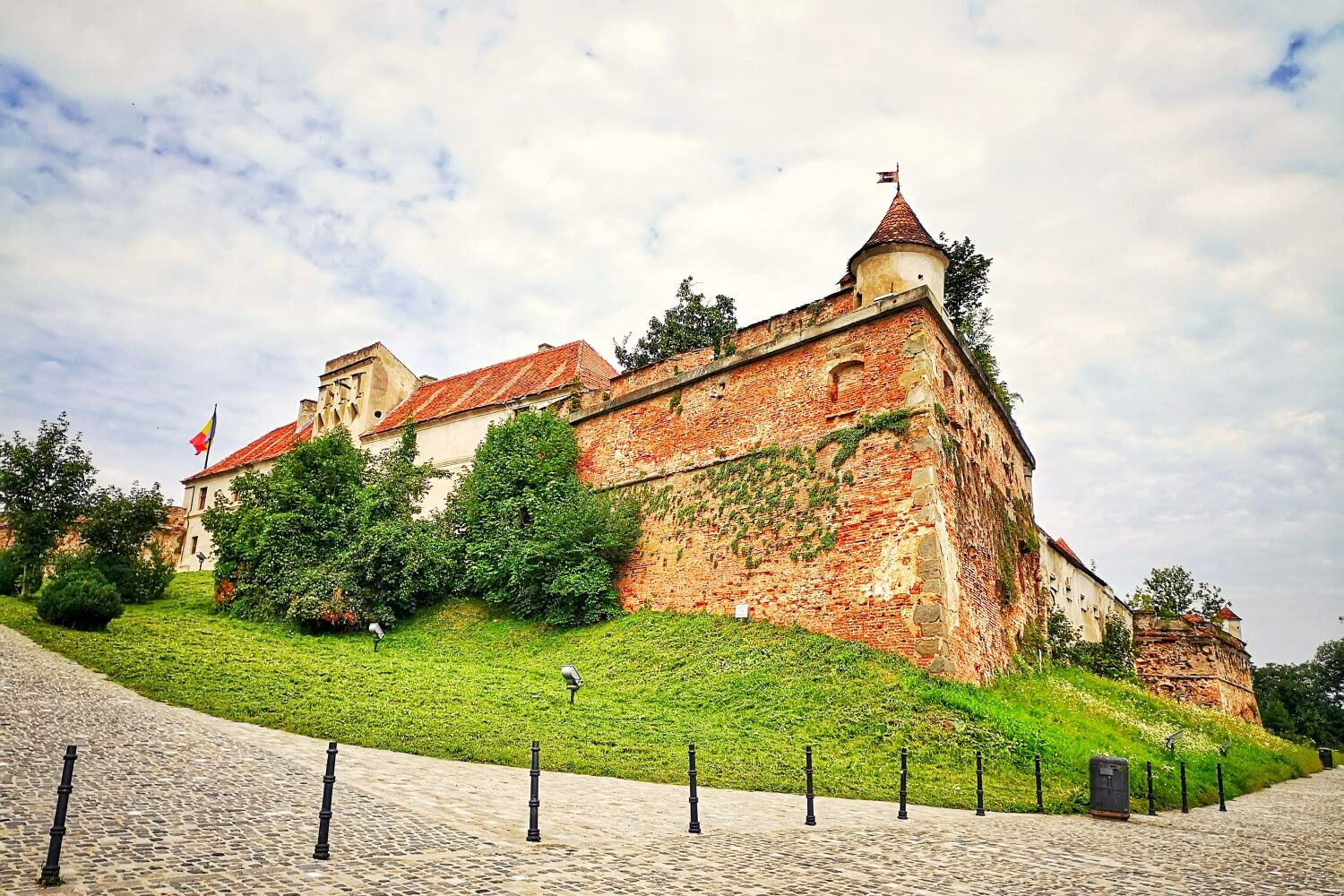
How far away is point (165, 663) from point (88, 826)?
10.9 m

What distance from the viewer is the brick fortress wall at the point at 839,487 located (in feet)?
55.6

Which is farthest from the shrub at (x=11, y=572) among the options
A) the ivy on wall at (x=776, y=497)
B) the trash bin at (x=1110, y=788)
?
the trash bin at (x=1110, y=788)

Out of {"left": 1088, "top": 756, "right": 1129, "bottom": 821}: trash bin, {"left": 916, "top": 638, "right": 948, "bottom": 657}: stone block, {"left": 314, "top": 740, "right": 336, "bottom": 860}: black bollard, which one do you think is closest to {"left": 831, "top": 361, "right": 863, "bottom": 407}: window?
{"left": 916, "top": 638, "right": 948, "bottom": 657}: stone block

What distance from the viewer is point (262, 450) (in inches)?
1827

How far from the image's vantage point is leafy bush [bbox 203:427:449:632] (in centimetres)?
2389

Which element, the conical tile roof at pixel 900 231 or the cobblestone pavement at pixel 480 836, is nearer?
the cobblestone pavement at pixel 480 836

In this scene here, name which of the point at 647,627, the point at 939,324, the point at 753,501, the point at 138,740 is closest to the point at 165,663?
the point at 138,740

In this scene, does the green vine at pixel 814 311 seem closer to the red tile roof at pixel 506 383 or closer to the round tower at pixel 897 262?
the round tower at pixel 897 262

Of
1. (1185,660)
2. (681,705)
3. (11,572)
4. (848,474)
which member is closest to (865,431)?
(848,474)

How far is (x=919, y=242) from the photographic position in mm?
19953

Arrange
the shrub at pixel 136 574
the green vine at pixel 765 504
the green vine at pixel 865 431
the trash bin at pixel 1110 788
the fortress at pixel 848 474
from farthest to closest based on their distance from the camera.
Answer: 1. the shrub at pixel 136 574
2. the green vine at pixel 765 504
3. the green vine at pixel 865 431
4. the fortress at pixel 848 474
5. the trash bin at pixel 1110 788

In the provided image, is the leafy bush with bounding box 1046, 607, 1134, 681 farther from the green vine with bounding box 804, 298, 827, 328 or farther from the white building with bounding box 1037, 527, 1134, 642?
the green vine with bounding box 804, 298, 827, 328

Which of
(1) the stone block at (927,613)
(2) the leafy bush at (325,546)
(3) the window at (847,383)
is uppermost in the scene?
(3) the window at (847,383)

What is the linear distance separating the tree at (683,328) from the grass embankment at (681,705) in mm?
16183
